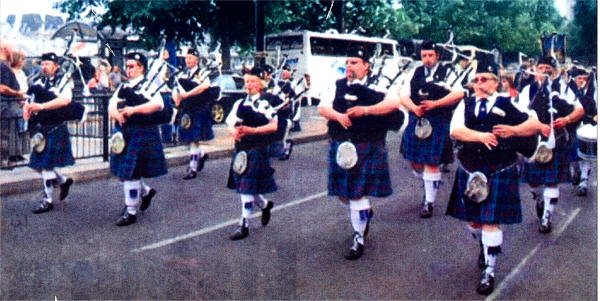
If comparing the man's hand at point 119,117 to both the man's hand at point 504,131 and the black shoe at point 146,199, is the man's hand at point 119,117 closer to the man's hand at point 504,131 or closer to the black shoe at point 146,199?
the black shoe at point 146,199

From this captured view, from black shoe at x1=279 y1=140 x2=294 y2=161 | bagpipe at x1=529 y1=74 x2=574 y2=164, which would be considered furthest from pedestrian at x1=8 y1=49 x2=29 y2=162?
bagpipe at x1=529 y1=74 x2=574 y2=164

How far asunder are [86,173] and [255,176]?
4.05 metres

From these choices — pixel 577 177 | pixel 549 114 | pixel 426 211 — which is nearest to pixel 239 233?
pixel 426 211

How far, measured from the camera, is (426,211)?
22.5 ft

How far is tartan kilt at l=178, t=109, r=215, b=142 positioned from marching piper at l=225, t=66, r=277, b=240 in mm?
3824

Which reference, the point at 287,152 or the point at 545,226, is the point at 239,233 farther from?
the point at 287,152

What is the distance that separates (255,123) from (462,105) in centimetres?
200

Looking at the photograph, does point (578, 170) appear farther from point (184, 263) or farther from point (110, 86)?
point (110, 86)

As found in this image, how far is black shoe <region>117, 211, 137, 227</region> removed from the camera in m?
6.34

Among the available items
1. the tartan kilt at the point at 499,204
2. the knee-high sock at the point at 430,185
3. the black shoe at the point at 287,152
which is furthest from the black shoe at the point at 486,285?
the black shoe at the point at 287,152

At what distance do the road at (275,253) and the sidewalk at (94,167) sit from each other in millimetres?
201

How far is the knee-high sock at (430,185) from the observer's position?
6.95 metres

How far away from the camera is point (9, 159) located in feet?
29.1

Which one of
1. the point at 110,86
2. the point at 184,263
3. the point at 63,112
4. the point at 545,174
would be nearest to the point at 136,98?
the point at 63,112
